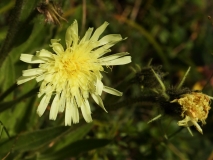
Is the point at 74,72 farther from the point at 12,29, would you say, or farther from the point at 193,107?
the point at 193,107

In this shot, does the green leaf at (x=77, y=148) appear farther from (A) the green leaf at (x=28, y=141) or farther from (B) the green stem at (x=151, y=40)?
(B) the green stem at (x=151, y=40)

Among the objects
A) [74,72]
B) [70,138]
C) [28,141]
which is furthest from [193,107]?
[70,138]

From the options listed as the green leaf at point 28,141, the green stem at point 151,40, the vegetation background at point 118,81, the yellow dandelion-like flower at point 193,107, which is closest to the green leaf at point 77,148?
the vegetation background at point 118,81

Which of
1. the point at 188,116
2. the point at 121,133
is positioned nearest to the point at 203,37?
the point at 121,133

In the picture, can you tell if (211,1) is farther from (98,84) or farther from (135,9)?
(98,84)

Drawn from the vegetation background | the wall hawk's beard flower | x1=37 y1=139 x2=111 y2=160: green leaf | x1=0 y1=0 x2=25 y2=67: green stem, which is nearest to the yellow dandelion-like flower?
the vegetation background

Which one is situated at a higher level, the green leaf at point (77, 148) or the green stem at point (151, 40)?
the green stem at point (151, 40)
